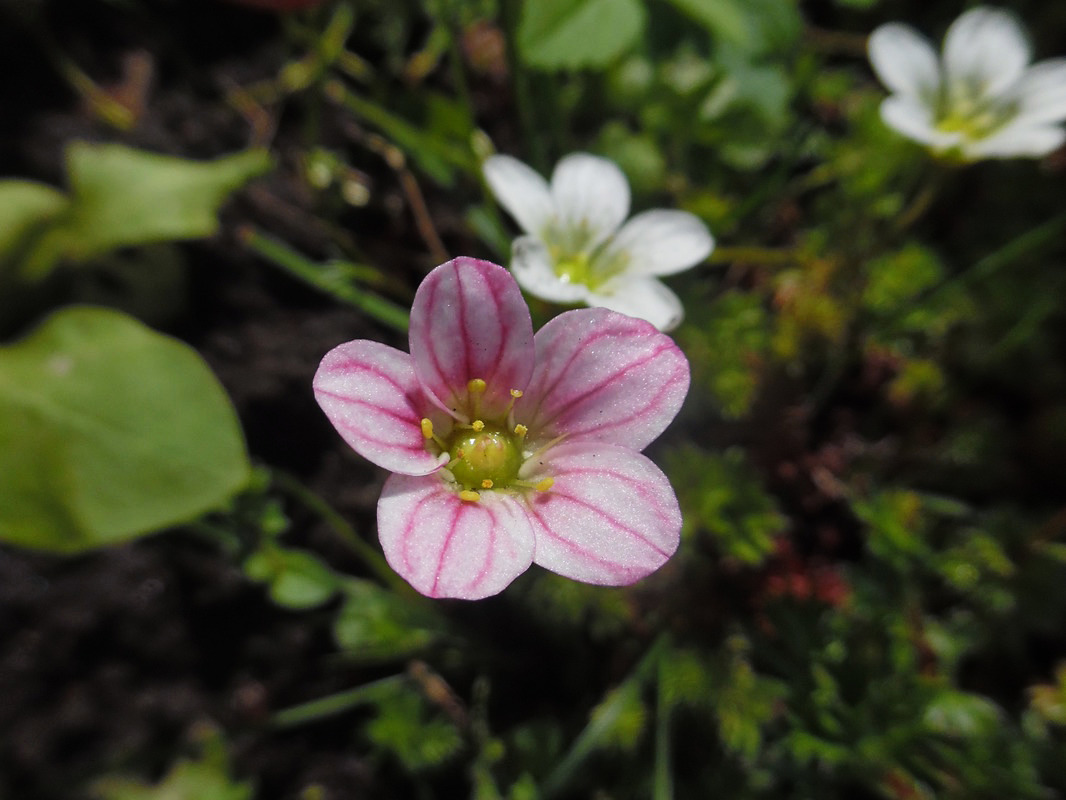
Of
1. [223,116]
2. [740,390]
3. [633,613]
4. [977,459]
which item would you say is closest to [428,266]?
[223,116]

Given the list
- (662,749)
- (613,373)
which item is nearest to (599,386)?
(613,373)

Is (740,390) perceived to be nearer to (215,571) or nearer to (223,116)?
(215,571)

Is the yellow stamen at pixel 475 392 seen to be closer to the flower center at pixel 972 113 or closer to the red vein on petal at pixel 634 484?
the red vein on petal at pixel 634 484

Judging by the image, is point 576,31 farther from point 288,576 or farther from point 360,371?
point 288,576

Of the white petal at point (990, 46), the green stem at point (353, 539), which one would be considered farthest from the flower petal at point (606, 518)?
the white petal at point (990, 46)

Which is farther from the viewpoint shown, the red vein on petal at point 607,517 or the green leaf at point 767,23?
the green leaf at point 767,23

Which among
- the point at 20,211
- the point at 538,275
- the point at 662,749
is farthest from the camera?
the point at 20,211
